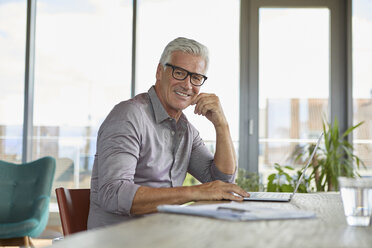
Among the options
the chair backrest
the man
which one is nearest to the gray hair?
the man

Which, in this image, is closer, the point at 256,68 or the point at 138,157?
the point at 138,157

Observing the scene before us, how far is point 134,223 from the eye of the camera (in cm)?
93

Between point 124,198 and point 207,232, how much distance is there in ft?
2.49

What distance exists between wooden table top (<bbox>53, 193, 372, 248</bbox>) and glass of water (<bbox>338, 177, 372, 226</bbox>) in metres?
0.02

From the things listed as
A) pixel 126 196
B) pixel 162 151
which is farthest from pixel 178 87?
pixel 126 196

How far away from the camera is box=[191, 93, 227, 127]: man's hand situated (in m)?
2.16

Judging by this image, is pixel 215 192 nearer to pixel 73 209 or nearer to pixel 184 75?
pixel 73 209

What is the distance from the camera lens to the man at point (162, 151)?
5.14 ft

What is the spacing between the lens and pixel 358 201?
1.01 m

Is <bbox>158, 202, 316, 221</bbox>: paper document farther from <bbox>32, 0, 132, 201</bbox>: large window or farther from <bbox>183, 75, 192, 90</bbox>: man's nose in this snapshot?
<bbox>32, 0, 132, 201</bbox>: large window

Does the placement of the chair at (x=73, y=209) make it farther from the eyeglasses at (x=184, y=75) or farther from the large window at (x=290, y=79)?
the large window at (x=290, y=79)

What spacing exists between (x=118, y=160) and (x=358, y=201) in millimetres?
872

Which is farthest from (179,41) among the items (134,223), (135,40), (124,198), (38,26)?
(38,26)

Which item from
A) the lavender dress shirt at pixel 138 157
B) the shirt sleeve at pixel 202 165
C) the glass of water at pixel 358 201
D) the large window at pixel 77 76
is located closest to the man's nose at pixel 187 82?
the lavender dress shirt at pixel 138 157
